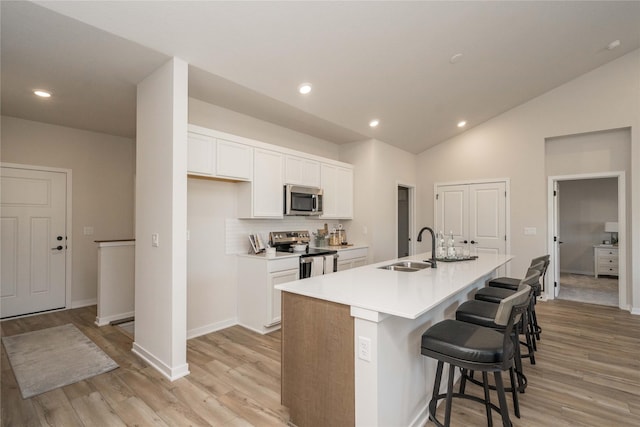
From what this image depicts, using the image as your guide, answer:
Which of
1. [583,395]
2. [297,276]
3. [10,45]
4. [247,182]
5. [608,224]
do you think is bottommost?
[583,395]

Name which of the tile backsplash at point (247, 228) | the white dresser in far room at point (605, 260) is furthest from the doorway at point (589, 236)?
the tile backsplash at point (247, 228)

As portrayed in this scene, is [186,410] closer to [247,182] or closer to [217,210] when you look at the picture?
[217,210]

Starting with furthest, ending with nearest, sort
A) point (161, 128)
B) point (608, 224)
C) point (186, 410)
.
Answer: point (608, 224) < point (161, 128) < point (186, 410)

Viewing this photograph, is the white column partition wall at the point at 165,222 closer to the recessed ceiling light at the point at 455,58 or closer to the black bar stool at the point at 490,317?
the black bar stool at the point at 490,317

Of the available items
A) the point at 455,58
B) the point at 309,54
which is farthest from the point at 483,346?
the point at 455,58

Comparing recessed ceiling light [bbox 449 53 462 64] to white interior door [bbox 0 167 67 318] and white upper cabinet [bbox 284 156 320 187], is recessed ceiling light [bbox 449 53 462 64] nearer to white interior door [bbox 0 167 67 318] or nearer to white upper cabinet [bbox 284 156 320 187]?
white upper cabinet [bbox 284 156 320 187]

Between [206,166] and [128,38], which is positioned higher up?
[128,38]

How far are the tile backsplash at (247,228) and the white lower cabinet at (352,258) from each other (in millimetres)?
787


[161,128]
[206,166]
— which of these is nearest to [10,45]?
[161,128]

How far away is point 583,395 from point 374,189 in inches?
143

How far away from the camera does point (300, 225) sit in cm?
492

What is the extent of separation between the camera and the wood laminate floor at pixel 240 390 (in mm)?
2141

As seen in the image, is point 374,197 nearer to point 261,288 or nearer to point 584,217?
point 261,288

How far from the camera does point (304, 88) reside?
362 cm
